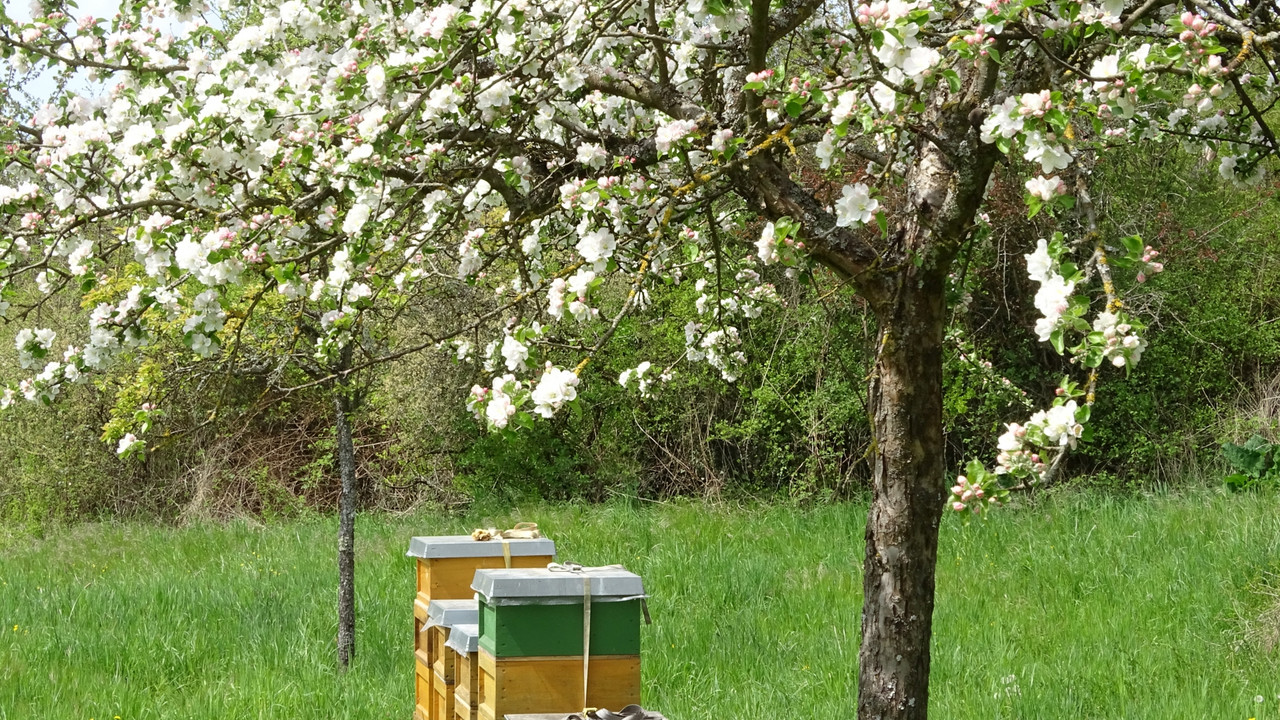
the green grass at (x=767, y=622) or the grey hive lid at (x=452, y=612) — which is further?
the green grass at (x=767, y=622)

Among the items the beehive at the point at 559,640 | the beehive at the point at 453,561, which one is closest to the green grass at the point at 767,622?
the beehive at the point at 453,561

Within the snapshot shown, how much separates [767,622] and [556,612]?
9.14 ft

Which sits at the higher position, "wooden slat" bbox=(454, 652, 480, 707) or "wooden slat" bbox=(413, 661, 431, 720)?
"wooden slat" bbox=(454, 652, 480, 707)

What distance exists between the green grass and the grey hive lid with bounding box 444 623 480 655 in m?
1.25

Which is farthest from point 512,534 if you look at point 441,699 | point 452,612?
point 441,699

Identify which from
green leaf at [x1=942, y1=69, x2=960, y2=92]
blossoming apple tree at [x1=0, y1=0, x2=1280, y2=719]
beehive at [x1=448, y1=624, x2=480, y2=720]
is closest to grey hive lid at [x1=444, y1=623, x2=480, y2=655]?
beehive at [x1=448, y1=624, x2=480, y2=720]

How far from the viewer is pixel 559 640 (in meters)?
3.32

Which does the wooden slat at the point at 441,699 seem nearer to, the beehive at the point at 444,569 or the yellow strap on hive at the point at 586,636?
the beehive at the point at 444,569

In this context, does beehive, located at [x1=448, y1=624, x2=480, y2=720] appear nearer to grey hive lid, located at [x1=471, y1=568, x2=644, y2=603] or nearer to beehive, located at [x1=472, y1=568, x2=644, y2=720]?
beehive, located at [x1=472, y1=568, x2=644, y2=720]

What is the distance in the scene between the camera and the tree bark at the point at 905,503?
8.92 ft

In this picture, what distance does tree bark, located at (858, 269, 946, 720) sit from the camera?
2.72 metres

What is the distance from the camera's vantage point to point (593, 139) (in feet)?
10.9

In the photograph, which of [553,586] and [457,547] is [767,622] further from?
[553,586]

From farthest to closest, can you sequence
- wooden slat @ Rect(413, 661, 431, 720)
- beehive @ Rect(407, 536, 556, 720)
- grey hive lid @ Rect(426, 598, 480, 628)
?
wooden slat @ Rect(413, 661, 431, 720)
beehive @ Rect(407, 536, 556, 720)
grey hive lid @ Rect(426, 598, 480, 628)
